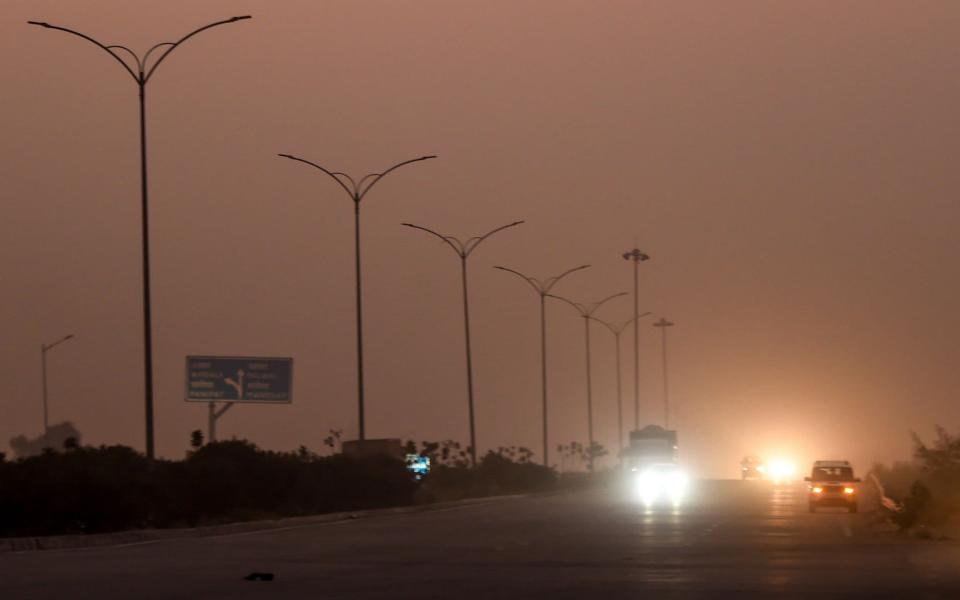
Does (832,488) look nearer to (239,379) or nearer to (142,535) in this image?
(142,535)

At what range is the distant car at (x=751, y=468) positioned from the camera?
124m

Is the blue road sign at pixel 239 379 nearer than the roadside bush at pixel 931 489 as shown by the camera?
No

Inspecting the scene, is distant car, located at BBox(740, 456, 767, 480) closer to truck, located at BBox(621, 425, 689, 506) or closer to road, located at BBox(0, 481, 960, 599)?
truck, located at BBox(621, 425, 689, 506)

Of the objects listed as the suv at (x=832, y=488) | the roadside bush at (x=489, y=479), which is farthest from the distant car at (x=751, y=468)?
the suv at (x=832, y=488)

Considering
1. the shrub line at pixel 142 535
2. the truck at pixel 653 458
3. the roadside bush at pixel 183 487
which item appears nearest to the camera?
the shrub line at pixel 142 535

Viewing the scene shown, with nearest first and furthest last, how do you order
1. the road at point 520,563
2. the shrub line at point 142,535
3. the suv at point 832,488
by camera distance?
1. the road at point 520,563
2. the shrub line at point 142,535
3. the suv at point 832,488

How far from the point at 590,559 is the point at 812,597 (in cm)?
779

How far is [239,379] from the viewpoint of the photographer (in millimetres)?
91938

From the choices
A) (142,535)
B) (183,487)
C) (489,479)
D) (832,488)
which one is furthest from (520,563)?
(489,479)

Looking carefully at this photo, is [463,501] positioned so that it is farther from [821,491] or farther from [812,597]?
[812,597]

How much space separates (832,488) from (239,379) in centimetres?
4626

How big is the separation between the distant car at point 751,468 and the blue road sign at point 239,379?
44169 mm

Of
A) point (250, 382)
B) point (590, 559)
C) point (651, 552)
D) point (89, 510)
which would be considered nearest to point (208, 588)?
point (590, 559)

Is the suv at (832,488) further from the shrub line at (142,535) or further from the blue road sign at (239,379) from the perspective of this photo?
the blue road sign at (239,379)
